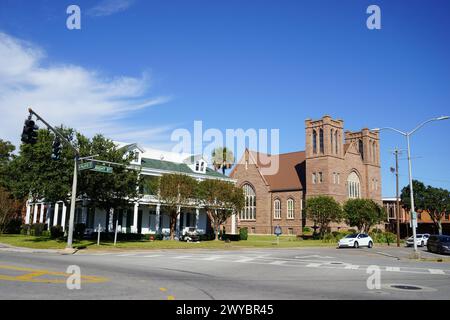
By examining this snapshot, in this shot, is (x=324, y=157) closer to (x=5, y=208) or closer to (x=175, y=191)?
(x=175, y=191)

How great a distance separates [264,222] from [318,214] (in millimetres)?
17992

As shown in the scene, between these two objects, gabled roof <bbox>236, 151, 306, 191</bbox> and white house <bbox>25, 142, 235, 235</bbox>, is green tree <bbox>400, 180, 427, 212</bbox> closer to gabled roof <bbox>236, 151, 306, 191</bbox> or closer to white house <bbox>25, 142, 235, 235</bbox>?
gabled roof <bbox>236, 151, 306, 191</bbox>

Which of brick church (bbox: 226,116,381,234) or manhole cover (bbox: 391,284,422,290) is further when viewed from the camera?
brick church (bbox: 226,116,381,234)

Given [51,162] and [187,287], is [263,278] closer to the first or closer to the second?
[187,287]

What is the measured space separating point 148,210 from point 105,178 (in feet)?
52.2

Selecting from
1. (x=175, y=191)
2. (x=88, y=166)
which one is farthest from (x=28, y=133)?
(x=175, y=191)

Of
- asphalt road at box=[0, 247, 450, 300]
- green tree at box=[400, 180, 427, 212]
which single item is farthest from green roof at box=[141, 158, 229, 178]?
green tree at box=[400, 180, 427, 212]

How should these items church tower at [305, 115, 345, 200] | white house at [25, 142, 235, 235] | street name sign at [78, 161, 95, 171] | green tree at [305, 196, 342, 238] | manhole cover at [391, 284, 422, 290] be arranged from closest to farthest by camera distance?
1. manhole cover at [391, 284, 422, 290]
2. street name sign at [78, 161, 95, 171]
3. white house at [25, 142, 235, 235]
4. green tree at [305, 196, 342, 238]
5. church tower at [305, 115, 345, 200]

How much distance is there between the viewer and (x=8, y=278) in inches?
488

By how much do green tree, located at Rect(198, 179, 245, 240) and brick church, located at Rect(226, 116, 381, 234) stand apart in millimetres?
17522

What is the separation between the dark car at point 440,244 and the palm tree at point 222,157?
141ft

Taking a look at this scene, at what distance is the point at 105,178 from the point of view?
33594 mm

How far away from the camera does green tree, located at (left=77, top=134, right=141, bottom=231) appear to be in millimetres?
33375

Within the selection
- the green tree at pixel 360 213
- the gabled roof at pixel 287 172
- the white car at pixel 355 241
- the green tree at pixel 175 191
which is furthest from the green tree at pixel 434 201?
the green tree at pixel 175 191
